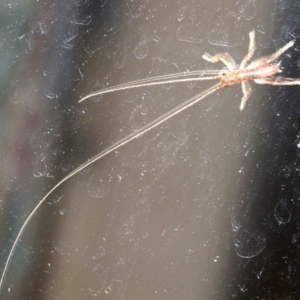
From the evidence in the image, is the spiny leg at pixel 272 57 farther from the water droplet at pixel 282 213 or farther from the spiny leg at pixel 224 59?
the water droplet at pixel 282 213

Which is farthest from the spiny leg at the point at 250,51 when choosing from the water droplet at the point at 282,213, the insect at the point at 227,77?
the water droplet at the point at 282,213

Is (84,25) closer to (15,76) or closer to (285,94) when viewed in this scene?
(15,76)

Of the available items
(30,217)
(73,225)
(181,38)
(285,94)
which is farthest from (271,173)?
(30,217)

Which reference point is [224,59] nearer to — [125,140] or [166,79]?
[166,79]

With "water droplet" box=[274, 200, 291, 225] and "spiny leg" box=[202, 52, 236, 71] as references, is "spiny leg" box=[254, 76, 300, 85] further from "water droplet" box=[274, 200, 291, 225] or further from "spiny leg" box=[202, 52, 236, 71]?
"water droplet" box=[274, 200, 291, 225]

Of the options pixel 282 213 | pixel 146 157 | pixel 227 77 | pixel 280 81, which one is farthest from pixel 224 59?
pixel 282 213
